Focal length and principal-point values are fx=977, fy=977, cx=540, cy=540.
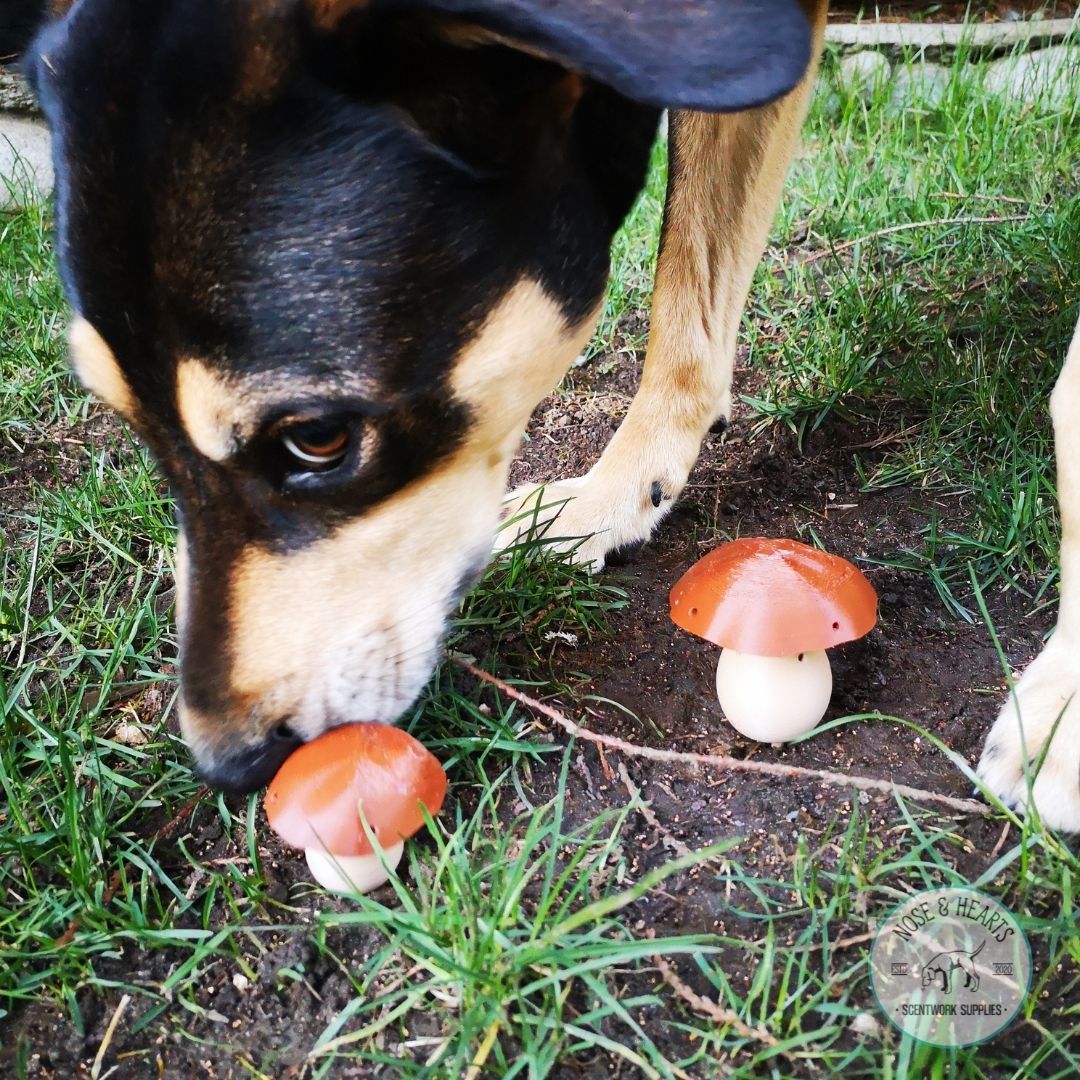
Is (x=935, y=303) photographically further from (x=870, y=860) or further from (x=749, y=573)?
(x=870, y=860)

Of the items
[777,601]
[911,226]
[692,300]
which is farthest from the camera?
[911,226]

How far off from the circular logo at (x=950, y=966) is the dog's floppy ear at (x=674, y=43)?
Answer: 1054 mm

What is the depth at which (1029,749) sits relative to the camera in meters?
1.47

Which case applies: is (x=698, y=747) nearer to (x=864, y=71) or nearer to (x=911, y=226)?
(x=911, y=226)

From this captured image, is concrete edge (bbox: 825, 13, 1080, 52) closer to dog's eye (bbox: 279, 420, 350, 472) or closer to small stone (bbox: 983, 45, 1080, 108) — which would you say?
small stone (bbox: 983, 45, 1080, 108)

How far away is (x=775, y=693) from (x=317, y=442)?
0.81 metres

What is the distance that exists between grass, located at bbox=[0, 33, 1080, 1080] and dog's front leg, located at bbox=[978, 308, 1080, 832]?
0.27 feet

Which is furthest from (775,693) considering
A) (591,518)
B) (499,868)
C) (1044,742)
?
(591,518)

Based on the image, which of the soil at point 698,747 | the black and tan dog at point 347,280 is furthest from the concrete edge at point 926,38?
the black and tan dog at point 347,280

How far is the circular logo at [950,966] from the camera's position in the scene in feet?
3.84

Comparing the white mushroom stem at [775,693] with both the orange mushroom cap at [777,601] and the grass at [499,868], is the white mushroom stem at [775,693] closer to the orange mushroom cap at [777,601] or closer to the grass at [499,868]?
the orange mushroom cap at [777,601]

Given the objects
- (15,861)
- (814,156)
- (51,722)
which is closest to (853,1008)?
(15,861)

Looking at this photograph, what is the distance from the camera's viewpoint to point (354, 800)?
4.38ft

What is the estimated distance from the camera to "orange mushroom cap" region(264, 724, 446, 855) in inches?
52.3
